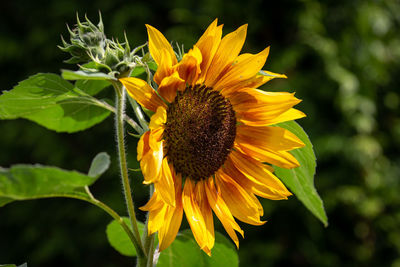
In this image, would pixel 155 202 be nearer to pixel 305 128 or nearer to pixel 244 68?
pixel 244 68

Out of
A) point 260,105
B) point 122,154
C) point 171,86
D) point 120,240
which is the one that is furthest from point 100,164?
point 120,240

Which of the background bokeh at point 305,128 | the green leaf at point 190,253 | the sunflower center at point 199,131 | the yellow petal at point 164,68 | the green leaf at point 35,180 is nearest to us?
the green leaf at point 35,180

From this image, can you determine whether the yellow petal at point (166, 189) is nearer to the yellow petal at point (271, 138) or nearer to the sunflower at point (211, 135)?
the sunflower at point (211, 135)

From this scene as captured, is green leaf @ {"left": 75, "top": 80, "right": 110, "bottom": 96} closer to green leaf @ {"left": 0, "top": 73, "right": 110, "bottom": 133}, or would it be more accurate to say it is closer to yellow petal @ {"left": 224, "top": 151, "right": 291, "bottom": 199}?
green leaf @ {"left": 0, "top": 73, "right": 110, "bottom": 133}

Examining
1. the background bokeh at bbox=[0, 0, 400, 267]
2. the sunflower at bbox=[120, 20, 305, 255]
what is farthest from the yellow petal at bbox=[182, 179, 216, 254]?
the background bokeh at bbox=[0, 0, 400, 267]

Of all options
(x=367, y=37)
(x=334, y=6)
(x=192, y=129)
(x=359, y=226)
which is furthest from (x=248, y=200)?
(x=334, y=6)

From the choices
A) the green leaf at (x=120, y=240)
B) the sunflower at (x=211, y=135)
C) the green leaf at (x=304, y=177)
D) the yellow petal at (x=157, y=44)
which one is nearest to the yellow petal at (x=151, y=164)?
the sunflower at (x=211, y=135)
